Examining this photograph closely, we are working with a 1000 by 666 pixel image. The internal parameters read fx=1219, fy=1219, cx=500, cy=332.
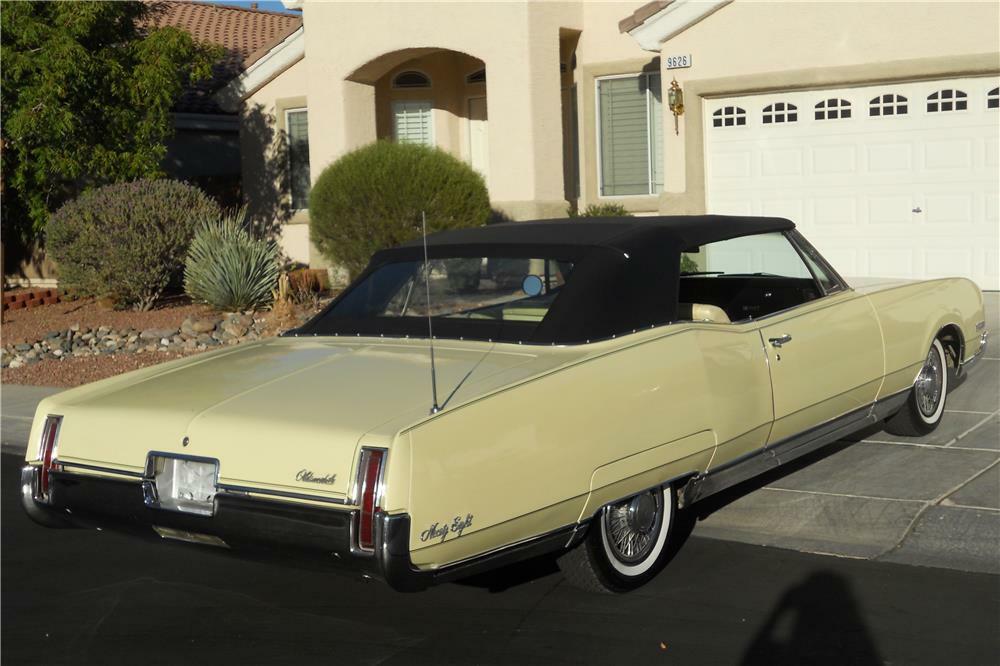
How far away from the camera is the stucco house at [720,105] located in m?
13.1

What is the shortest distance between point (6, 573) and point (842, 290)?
461cm

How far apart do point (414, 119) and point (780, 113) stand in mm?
6685

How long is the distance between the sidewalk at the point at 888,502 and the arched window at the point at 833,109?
6.26 m

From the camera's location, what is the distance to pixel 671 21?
14.3m

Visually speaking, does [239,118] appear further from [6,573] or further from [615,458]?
[615,458]

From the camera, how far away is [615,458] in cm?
483

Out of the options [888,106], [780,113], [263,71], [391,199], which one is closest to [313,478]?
[391,199]

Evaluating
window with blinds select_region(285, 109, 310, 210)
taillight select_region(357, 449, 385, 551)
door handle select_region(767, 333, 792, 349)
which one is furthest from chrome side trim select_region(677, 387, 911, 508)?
window with blinds select_region(285, 109, 310, 210)

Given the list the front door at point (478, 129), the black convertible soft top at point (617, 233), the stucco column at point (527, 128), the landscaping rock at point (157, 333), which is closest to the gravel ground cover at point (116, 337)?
the landscaping rock at point (157, 333)

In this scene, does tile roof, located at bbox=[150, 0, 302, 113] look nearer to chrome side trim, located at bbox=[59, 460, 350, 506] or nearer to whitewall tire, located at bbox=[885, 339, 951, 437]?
whitewall tire, located at bbox=[885, 339, 951, 437]

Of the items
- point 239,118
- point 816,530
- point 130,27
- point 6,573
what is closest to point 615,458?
point 816,530

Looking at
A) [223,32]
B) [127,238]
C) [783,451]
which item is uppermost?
[223,32]

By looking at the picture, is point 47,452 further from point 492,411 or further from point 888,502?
point 888,502

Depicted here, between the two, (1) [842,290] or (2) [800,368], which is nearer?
(2) [800,368]
